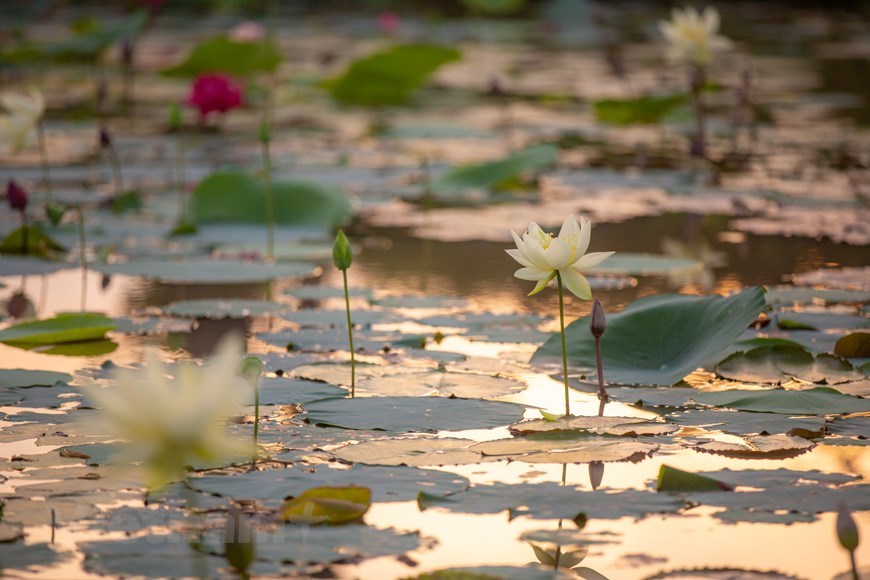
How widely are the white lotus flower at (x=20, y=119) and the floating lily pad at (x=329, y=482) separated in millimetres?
2299

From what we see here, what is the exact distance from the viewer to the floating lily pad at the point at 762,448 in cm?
208

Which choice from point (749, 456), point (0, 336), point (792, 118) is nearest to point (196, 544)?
point (749, 456)

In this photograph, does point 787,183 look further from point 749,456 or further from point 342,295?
point 749,456

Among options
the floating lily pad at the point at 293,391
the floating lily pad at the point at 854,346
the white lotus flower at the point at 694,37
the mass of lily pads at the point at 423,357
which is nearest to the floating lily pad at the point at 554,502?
the mass of lily pads at the point at 423,357

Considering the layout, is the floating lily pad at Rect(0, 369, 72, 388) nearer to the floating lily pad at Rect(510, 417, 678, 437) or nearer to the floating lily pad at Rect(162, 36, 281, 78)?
the floating lily pad at Rect(510, 417, 678, 437)

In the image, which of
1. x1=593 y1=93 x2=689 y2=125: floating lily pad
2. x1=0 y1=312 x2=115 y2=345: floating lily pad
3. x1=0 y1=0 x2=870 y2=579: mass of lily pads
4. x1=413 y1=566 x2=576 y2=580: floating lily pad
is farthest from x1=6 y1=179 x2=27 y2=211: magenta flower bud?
x1=593 y1=93 x2=689 y2=125: floating lily pad

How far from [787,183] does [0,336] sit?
319 centimetres

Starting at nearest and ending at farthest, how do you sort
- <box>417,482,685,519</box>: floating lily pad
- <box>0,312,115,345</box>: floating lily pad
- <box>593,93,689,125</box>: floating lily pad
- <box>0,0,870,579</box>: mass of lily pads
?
<box>0,0,870,579</box>: mass of lily pads, <box>417,482,685,519</box>: floating lily pad, <box>0,312,115,345</box>: floating lily pad, <box>593,93,689,125</box>: floating lily pad

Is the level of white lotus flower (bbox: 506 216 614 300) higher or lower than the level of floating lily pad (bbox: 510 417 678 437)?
higher

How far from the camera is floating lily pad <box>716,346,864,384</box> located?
2484 millimetres

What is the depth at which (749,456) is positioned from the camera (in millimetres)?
2072

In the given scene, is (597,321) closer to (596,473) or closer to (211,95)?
(596,473)

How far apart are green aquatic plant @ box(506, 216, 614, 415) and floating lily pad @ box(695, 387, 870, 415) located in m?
0.29

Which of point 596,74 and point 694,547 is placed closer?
point 694,547
